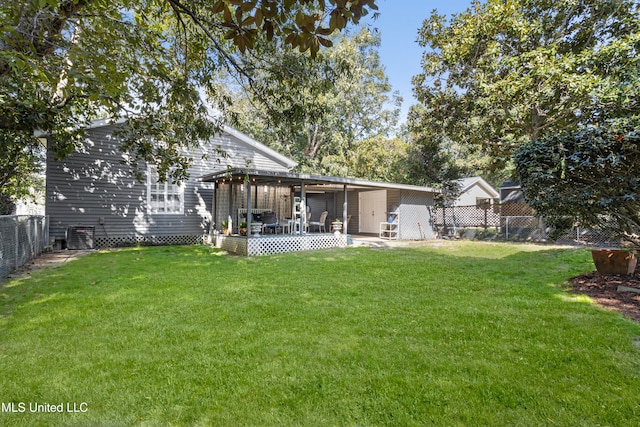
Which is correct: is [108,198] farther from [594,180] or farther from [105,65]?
[594,180]

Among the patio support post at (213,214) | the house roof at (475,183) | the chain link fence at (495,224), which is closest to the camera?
the patio support post at (213,214)

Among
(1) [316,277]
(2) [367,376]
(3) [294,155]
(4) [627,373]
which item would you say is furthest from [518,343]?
(3) [294,155]

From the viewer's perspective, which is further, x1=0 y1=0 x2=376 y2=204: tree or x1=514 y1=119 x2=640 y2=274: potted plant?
x1=514 y1=119 x2=640 y2=274: potted plant

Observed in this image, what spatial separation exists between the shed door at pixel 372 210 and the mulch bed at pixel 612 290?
10676 mm

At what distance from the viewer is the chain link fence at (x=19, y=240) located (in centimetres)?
576

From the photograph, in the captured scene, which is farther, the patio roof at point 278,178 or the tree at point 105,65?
the patio roof at point 278,178

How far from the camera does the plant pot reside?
18.5 ft

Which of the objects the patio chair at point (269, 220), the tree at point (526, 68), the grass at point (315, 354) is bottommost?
the grass at point (315, 354)

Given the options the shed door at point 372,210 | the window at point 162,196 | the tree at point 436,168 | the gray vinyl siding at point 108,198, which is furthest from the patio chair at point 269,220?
the tree at point 436,168

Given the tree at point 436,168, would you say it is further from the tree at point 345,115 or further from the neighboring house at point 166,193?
the tree at point 345,115

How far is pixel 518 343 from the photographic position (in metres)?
3.09

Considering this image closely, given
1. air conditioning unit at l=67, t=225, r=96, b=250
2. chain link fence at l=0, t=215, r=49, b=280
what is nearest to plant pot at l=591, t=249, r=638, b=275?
chain link fence at l=0, t=215, r=49, b=280

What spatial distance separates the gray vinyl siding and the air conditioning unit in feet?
1.01

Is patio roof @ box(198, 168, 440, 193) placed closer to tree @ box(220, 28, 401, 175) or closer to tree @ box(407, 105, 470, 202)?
tree @ box(407, 105, 470, 202)
